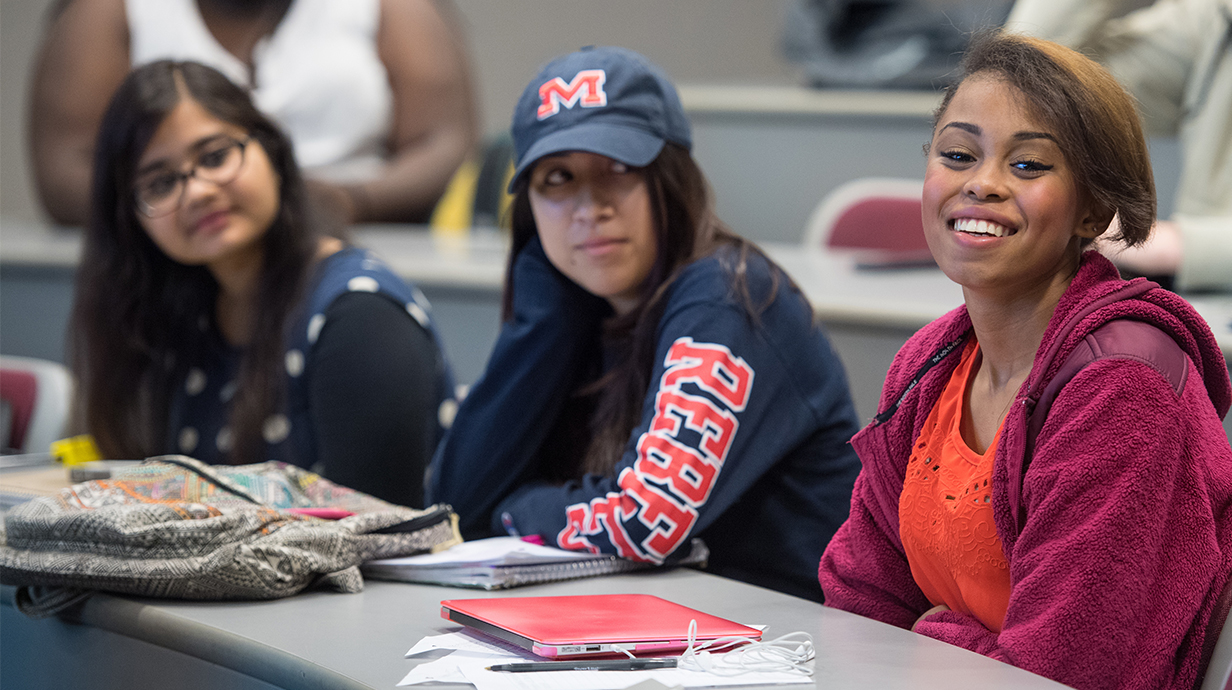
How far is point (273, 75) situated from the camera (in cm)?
305

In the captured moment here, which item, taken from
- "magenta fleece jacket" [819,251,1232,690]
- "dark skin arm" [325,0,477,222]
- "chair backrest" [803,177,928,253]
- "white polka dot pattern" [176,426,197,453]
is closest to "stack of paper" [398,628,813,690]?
"magenta fleece jacket" [819,251,1232,690]

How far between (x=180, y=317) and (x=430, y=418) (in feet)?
1.49

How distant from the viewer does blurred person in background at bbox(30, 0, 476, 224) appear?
9.94ft

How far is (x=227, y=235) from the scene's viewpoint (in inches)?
70.6

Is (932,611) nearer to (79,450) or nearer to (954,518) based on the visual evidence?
(954,518)

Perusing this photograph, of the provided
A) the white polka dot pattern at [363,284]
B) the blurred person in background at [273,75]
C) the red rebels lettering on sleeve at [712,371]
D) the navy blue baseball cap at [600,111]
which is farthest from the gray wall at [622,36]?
the red rebels lettering on sleeve at [712,371]

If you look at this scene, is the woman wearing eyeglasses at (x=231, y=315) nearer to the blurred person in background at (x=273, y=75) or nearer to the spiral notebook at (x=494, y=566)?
the spiral notebook at (x=494, y=566)

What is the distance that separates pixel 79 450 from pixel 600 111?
3.25 ft

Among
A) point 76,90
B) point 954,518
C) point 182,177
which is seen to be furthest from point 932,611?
point 76,90

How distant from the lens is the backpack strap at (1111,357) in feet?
2.83

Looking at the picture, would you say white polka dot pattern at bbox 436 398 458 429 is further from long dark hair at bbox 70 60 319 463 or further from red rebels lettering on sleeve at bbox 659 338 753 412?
red rebels lettering on sleeve at bbox 659 338 753 412

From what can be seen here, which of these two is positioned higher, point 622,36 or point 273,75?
point 622,36

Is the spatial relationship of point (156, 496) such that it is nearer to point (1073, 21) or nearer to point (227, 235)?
point (227, 235)

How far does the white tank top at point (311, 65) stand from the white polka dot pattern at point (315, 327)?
4.50 feet
